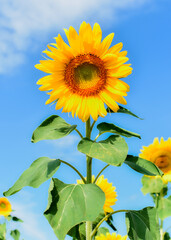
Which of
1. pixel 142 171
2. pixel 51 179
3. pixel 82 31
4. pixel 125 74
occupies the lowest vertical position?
pixel 51 179

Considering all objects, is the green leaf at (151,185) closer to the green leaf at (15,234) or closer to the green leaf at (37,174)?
the green leaf at (37,174)

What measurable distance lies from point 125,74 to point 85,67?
1.14 feet

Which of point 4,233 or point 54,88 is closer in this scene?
point 54,88

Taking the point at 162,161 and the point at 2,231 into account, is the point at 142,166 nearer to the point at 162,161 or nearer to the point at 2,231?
the point at 162,161

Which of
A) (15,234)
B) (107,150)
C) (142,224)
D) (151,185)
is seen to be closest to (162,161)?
(151,185)

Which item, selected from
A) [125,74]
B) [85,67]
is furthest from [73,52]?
[125,74]

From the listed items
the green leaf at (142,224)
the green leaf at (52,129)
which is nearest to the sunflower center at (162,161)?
the green leaf at (142,224)

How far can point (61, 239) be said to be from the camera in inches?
92.0

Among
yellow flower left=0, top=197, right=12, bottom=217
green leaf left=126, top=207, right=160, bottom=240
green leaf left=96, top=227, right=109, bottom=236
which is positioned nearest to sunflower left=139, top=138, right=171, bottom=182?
green leaf left=96, top=227, right=109, bottom=236

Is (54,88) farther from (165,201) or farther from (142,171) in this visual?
(165,201)

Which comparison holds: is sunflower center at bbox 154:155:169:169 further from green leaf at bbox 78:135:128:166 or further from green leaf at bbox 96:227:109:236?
green leaf at bbox 78:135:128:166

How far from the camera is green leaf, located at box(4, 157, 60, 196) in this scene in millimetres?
2518

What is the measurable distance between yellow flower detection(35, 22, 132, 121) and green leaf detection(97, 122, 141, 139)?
91 millimetres

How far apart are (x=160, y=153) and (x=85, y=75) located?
2.08m
